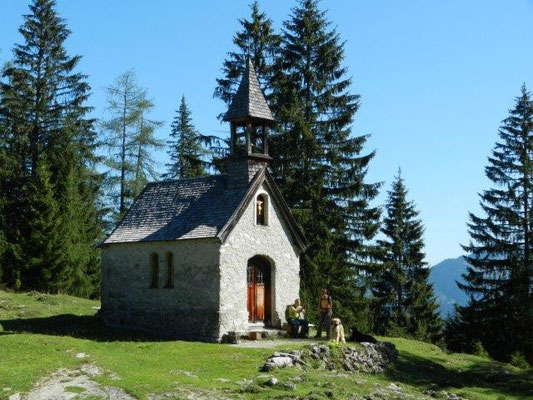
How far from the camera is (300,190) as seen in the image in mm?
38875

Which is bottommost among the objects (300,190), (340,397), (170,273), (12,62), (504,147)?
(340,397)

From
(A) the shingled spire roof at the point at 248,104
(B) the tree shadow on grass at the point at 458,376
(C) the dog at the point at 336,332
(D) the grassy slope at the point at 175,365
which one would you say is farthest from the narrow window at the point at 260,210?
(B) the tree shadow on grass at the point at 458,376

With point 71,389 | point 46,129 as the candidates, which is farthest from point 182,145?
point 71,389

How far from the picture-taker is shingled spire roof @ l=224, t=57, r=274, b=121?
98.2 ft

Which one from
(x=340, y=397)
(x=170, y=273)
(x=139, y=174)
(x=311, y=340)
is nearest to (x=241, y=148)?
(x=139, y=174)

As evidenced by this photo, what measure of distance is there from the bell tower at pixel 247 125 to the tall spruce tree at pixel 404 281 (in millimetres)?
18311

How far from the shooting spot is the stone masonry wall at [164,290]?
26.8 metres

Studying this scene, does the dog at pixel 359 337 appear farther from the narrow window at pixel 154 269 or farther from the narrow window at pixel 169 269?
the narrow window at pixel 154 269

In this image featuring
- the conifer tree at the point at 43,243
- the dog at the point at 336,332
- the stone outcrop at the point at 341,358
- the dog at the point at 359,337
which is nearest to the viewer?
the stone outcrop at the point at 341,358

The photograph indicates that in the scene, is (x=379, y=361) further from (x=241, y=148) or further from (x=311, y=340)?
(x=241, y=148)

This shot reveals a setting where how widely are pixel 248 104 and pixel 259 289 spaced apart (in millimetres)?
8166

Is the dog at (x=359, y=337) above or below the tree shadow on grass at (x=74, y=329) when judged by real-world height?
below

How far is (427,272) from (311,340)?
24.6 metres

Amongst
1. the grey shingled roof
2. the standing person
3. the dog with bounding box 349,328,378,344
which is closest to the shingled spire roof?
the grey shingled roof
